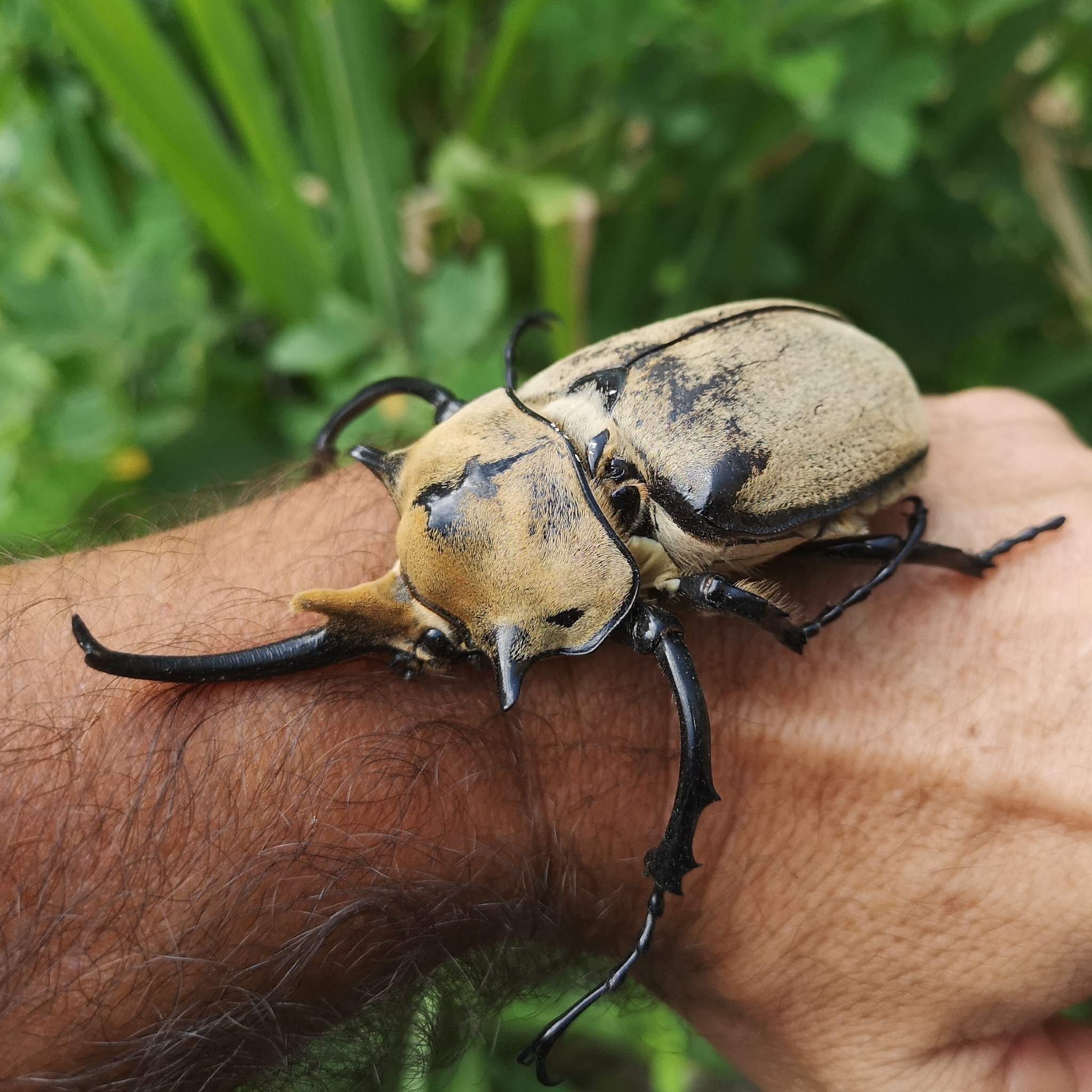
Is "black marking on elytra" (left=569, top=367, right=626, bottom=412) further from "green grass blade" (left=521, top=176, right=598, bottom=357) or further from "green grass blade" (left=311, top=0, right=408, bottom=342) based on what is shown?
"green grass blade" (left=311, top=0, right=408, bottom=342)

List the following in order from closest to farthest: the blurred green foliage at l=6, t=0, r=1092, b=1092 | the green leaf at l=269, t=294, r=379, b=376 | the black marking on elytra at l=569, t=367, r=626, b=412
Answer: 1. the black marking on elytra at l=569, t=367, r=626, b=412
2. the blurred green foliage at l=6, t=0, r=1092, b=1092
3. the green leaf at l=269, t=294, r=379, b=376

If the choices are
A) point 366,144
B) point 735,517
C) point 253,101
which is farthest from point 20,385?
point 735,517

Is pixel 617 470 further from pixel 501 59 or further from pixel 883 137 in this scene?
pixel 501 59

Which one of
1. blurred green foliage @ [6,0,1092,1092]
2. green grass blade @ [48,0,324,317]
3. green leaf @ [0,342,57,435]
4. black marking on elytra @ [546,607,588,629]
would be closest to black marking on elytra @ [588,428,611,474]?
black marking on elytra @ [546,607,588,629]

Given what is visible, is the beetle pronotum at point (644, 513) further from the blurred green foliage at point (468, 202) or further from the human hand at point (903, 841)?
the blurred green foliage at point (468, 202)

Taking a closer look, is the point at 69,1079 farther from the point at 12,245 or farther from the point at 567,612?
the point at 12,245

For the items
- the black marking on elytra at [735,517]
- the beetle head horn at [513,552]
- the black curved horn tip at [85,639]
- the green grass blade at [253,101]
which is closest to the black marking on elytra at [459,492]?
the beetle head horn at [513,552]

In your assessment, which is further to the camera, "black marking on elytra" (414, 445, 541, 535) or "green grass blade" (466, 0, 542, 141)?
"green grass blade" (466, 0, 542, 141)

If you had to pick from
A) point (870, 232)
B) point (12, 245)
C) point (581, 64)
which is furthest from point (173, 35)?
point (870, 232)
